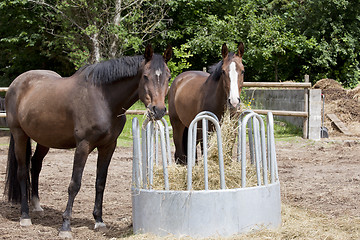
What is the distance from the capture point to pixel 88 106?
186 inches

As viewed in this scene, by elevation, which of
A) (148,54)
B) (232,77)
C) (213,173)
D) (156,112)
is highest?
(148,54)

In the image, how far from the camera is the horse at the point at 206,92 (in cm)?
568

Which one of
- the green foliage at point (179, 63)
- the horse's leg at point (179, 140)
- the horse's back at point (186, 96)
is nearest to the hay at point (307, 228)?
the horse's back at point (186, 96)

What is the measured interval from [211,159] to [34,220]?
2266 millimetres

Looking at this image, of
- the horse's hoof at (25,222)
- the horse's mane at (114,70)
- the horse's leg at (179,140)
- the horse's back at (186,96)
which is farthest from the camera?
the horse's leg at (179,140)

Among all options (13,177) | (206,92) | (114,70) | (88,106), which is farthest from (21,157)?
(206,92)

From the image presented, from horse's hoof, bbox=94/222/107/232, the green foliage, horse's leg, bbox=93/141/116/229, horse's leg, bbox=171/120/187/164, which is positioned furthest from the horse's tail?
the green foliage

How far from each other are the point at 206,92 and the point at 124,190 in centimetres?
180

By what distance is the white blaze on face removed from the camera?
5.39 metres

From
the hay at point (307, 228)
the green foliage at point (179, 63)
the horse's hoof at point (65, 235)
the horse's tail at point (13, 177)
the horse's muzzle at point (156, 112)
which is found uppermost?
the green foliage at point (179, 63)

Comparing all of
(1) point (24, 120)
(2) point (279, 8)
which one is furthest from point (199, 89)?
(2) point (279, 8)

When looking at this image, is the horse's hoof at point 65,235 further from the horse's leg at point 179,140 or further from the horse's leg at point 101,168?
the horse's leg at point 179,140

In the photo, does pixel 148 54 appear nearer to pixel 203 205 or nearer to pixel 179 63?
pixel 203 205

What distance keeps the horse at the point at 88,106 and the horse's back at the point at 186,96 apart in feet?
6.29
